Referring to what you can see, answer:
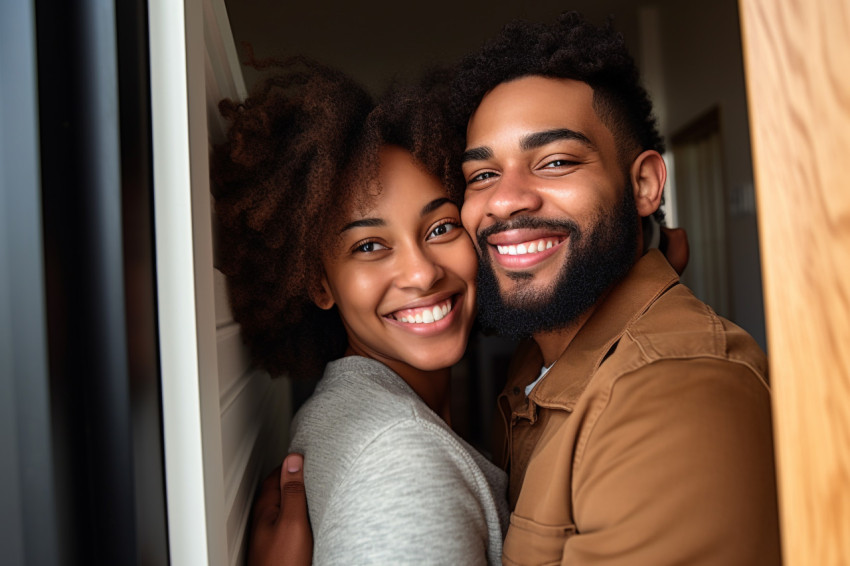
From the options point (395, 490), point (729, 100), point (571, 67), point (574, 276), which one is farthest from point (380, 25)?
point (395, 490)

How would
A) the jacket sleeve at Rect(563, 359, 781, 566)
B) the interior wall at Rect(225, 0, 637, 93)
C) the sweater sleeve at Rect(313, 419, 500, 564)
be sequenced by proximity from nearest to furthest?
the jacket sleeve at Rect(563, 359, 781, 566) < the sweater sleeve at Rect(313, 419, 500, 564) < the interior wall at Rect(225, 0, 637, 93)

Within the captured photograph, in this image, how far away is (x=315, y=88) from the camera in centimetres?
184

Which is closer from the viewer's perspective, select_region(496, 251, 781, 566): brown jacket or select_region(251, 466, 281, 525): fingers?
select_region(496, 251, 781, 566): brown jacket

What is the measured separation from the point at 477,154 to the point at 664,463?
1.06 metres

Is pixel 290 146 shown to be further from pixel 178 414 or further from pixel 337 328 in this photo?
pixel 178 414

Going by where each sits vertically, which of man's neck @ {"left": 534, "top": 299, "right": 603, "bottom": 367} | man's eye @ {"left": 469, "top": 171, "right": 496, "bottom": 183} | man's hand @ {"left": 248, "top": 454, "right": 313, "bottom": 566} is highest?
man's eye @ {"left": 469, "top": 171, "right": 496, "bottom": 183}

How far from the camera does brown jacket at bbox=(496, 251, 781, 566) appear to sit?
1100 millimetres

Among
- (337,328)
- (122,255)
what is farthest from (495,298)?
(122,255)

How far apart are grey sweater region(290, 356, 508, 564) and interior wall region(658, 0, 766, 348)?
4.51m

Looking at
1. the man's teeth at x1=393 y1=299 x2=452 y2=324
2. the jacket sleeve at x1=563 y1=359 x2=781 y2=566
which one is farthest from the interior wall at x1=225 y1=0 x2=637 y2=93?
the jacket sleeve at x1=563 y1=359 x2=781 y2=566

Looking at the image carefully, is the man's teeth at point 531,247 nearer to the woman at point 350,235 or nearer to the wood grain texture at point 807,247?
the woman at point 350,235

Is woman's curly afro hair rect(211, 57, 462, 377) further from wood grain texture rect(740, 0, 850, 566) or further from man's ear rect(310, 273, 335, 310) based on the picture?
wood grain texture rect(740, 0, 850, 566)

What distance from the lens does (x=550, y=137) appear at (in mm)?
1790

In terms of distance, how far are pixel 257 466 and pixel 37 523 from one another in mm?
1173
